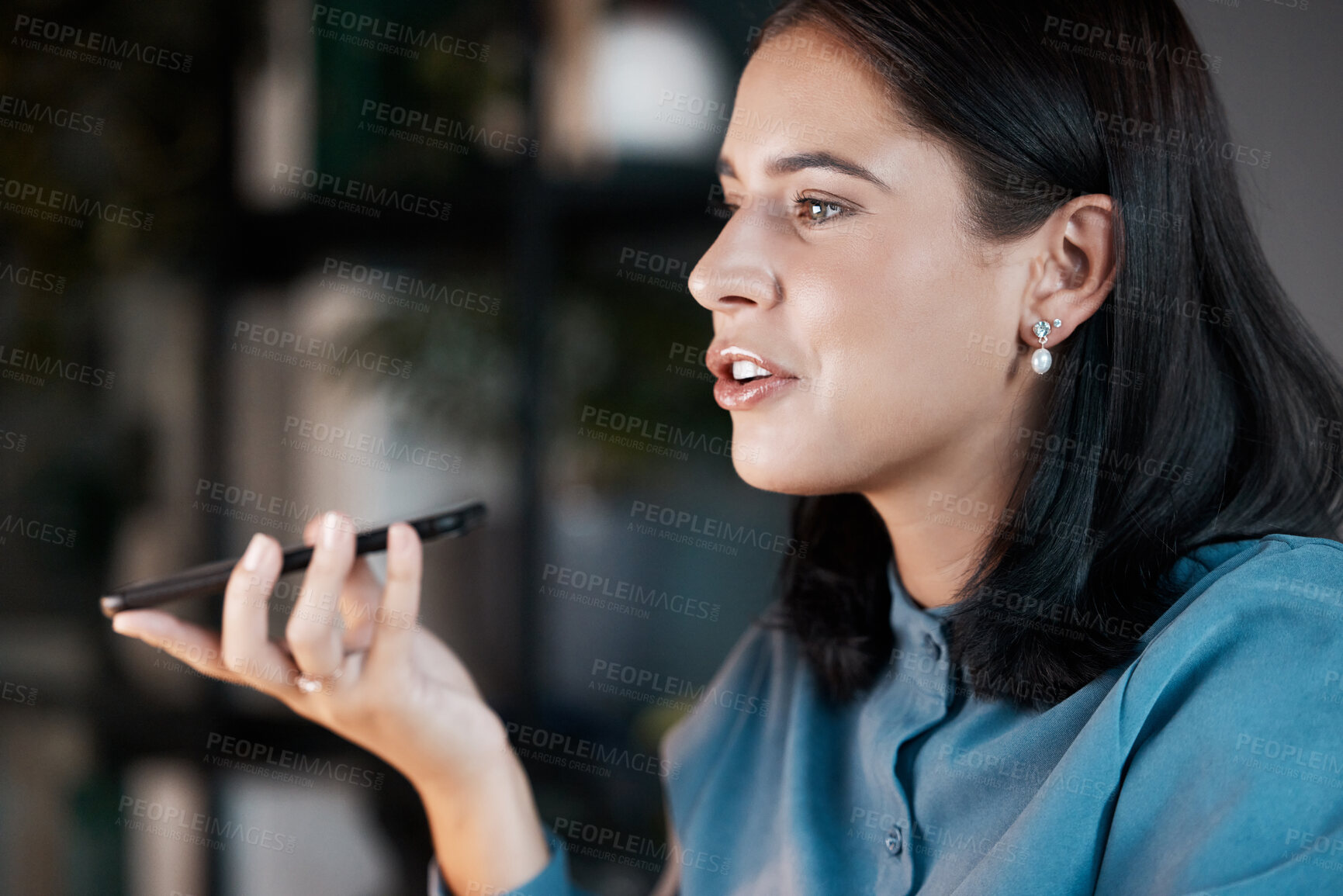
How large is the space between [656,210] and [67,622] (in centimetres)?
157

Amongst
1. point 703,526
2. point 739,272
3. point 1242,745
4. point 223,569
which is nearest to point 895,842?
point 1242,745

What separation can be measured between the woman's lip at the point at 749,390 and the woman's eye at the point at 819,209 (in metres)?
0.14

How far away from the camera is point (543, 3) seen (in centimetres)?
187

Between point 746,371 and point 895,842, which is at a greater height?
point 746,371

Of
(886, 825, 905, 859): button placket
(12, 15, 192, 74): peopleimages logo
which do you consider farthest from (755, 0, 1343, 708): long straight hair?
(12, 15, 192, 74): peopleimages logo

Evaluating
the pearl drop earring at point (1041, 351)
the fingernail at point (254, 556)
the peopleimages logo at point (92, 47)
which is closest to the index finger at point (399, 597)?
the fingernail at point (254, 556)

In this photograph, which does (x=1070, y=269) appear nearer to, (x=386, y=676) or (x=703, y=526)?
(x=386, y=676)

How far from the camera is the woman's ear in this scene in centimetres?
87

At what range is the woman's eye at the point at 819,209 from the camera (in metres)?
0.88

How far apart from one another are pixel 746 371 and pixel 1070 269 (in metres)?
0.30

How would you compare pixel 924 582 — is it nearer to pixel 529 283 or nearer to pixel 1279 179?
pixel 1279 179

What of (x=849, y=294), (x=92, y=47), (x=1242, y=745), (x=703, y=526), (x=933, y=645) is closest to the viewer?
(x=1242, y=745)

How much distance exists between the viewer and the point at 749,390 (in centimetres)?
90

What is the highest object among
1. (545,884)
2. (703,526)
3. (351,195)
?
Result: (351,195)
